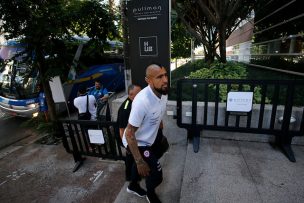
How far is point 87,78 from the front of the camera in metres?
9.11

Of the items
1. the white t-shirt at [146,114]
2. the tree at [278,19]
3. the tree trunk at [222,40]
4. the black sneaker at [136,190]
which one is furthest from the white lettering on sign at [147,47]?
the tree at [278,19]

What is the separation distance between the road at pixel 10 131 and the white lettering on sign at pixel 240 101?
6335mm

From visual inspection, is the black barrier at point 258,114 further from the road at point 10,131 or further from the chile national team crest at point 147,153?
the road at point 10,131

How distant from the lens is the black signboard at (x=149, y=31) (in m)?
4.08

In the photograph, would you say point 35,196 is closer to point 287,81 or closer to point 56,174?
point 56,174

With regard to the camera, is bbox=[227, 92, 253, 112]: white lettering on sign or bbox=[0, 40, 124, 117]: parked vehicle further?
bbox=[0, 40, 124, 117]: parked vehicle

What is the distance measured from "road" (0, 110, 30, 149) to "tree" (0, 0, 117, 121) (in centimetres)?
208

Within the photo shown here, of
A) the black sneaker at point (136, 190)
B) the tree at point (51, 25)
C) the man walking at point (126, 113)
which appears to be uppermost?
the tree at point (51, 25)

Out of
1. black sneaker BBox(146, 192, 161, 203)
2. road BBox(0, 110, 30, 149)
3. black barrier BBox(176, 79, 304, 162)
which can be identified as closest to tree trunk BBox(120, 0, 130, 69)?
black barrier BBox(176, 79, 304, 162)

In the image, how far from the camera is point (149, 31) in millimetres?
4242

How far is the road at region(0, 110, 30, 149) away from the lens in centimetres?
647

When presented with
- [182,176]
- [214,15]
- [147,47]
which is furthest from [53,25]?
[214,15]

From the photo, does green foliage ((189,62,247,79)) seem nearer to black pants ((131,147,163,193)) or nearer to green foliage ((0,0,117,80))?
green foliage ((0,0,117,80))

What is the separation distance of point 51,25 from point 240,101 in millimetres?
4594
